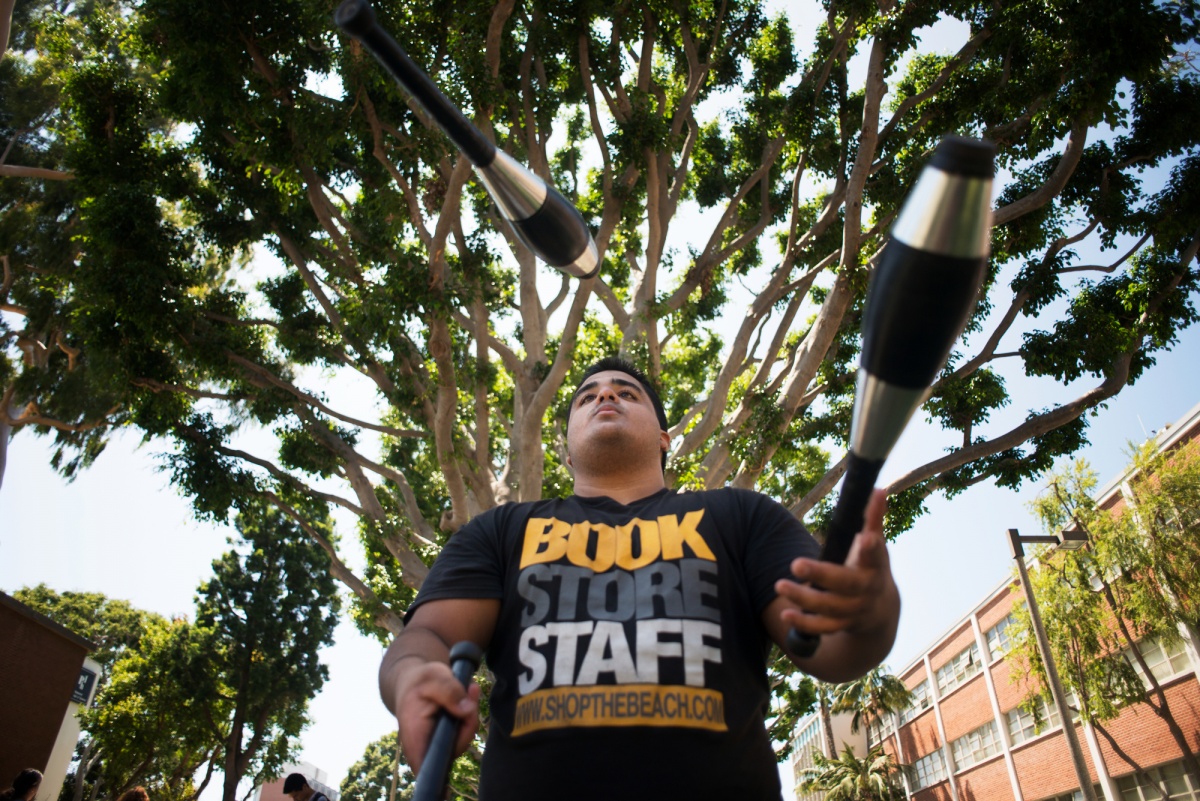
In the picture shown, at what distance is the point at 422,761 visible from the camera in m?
1.13

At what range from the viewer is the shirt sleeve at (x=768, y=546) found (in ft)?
5.40

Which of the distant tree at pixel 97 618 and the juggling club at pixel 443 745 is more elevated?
the distant tree at pixel 97 618

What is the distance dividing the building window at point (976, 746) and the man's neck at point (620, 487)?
30245 mm

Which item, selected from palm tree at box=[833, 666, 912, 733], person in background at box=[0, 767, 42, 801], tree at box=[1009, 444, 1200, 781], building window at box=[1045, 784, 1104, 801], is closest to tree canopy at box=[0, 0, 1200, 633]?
person in background at box=[0, 767, 42, 801]

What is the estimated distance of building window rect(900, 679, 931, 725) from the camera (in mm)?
34000

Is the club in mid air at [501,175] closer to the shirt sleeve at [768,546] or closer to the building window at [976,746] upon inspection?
the shirt sleeve at [768,546]

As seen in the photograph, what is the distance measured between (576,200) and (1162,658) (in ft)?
57.5

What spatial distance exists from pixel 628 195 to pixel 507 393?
5.08 metres

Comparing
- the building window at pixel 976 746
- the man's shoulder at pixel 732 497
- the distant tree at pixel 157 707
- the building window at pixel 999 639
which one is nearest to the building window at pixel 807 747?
the building window at pixel 976 746

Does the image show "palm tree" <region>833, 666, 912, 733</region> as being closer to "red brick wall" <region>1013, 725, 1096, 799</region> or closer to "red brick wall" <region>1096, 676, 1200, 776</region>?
"red brick wall" <region>1013, 725, 1096, 799</region>

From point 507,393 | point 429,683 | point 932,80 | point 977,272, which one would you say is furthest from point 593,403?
point 507,393

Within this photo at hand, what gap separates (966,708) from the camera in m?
29.3

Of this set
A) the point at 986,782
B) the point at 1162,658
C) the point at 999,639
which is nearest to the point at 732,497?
the point at 1162,658

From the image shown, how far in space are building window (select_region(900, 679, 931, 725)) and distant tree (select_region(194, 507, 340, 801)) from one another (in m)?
25.3
